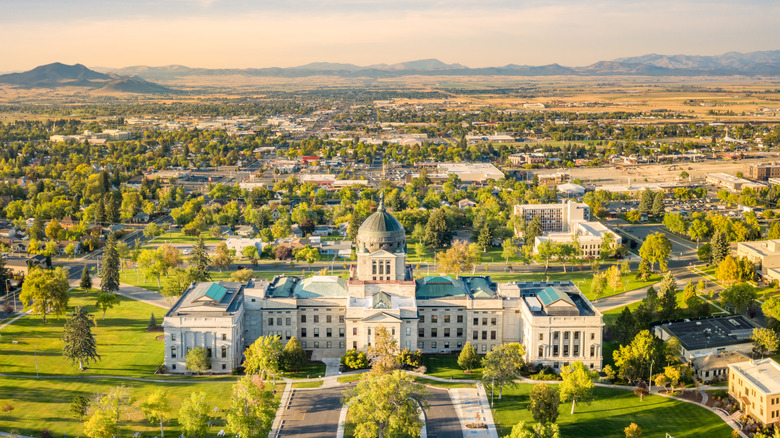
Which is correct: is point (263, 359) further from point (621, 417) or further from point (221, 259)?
point (221, 259)

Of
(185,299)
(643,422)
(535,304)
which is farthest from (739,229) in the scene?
(185,299)

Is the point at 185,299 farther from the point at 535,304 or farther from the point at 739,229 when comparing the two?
the point at 739,229

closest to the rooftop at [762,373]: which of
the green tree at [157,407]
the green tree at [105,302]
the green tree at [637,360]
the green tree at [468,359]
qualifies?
the green tree at [637,360]

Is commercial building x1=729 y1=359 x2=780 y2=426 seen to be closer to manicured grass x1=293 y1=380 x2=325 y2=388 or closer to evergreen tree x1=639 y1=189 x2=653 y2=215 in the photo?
manicured grass x1=293 y1=380 x2=325 y2=388

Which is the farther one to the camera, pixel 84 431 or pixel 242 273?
pixel 242 273

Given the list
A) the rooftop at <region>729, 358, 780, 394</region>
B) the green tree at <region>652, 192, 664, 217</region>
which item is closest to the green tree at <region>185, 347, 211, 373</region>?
the rooftop at <region>729, 358, 780, 394</region>
